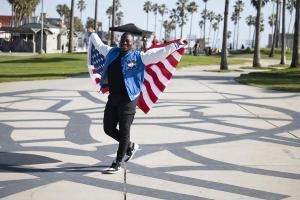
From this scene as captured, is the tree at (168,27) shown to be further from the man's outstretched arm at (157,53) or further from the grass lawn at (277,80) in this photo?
the man's outstretched arm at (157,53)

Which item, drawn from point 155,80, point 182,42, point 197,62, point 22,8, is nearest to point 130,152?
point 155,80

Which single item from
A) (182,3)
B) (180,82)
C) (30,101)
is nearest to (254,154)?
(30,101)

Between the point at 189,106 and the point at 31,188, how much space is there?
737 centimetres

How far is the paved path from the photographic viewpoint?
5512 millimetres

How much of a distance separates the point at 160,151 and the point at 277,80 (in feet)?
47.8

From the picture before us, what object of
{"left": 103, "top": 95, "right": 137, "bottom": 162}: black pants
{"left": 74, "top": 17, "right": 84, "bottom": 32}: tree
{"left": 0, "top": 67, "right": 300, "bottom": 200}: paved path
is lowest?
{"left": 0, "top": 67, "right": 300, "bottom": 200}: paved path

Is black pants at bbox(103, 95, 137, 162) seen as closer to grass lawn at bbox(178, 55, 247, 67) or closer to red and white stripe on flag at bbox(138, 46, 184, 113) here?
red and white stripe on flag at bbox(138, 46, 184, 113)

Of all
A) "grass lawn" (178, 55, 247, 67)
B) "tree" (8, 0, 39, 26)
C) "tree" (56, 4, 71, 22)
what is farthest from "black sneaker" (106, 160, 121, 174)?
"tree" (56, 4, 71, 22)

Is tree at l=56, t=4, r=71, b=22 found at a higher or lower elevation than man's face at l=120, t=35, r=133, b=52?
higher

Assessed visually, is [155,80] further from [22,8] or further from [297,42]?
[22,8]

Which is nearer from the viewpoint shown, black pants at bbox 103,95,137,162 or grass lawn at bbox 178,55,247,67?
black pants at bbox 103,95,137,162

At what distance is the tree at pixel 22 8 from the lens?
93438mm

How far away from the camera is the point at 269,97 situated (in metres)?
14.6

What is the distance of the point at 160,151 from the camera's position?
745 centimetres
